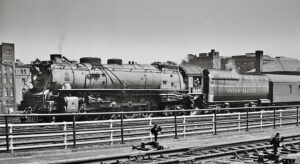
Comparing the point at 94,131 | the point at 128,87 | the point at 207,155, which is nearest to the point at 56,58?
the point at 128,87

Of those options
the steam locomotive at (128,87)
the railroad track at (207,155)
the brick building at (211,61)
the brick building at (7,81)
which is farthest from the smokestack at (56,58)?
the brick building at (211,61)

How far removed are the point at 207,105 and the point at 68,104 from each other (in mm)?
11290

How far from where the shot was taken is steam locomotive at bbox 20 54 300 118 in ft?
59.8

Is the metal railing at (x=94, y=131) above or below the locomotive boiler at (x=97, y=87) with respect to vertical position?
below

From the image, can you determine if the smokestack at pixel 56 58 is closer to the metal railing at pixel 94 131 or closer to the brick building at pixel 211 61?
the metal railing at pixel 94 131

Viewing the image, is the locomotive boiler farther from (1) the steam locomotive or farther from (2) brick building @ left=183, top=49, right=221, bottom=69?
(2) brick building @ left=183, top=49, right=221, bottom=69

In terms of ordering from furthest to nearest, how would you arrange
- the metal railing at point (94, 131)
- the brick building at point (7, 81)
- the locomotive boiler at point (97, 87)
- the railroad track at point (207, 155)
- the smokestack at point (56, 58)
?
1. the brick building at point (7, 81)
2. the smokestack at point (56, 58)
3. the locomotive boiler at point (97, 87)
4. the metal railing at point (94, 131)
5. the railroad track at point (207, 155)

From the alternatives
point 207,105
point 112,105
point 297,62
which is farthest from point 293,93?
point 297,62

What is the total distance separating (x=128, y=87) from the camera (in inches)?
818

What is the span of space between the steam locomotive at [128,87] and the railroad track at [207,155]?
952cm

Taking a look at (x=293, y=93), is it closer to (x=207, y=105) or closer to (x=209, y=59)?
(x=207, y=105)

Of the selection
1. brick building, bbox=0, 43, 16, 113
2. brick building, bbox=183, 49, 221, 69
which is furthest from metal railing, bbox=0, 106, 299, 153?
brick building, bbox=183, 49, 221, 69

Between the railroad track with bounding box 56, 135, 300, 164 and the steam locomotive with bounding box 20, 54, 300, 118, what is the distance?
9.52 metres

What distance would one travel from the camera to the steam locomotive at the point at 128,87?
1822cm
